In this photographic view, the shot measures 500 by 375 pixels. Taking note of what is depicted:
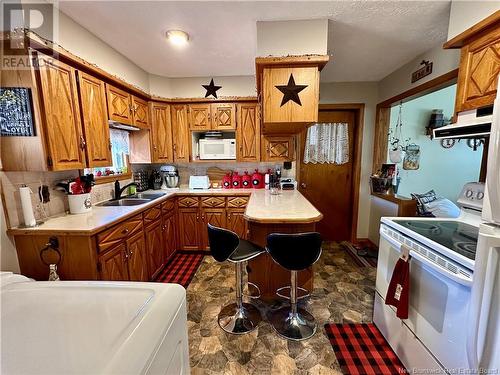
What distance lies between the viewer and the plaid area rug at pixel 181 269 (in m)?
2.73

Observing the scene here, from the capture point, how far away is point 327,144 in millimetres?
3754

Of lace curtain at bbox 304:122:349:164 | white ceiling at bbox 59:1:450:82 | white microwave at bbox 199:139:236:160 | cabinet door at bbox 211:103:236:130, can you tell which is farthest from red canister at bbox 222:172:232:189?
white ceiling at bbox 59:1:450:82

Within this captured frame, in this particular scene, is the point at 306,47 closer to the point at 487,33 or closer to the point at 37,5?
the point at 487,33

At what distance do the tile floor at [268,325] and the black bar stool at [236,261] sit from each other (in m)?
0.07

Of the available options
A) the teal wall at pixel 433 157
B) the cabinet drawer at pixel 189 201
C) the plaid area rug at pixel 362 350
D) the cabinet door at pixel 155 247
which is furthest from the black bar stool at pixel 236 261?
the teal wall at pixel 433 157

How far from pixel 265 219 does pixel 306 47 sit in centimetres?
161

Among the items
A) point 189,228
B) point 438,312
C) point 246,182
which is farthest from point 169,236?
point 438,312

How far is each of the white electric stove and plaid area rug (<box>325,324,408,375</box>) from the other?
0.07 meters

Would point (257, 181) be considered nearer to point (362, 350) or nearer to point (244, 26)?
point (244, 26)

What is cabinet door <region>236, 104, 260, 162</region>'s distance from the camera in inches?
135

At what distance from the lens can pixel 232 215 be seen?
3355 millimetres

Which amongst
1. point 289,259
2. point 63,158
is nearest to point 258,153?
point 289,259

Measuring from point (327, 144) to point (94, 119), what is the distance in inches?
128

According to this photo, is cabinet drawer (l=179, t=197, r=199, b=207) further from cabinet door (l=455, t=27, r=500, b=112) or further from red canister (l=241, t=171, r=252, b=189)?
cabinet door (l=455, t=27, r=500, b=112)
